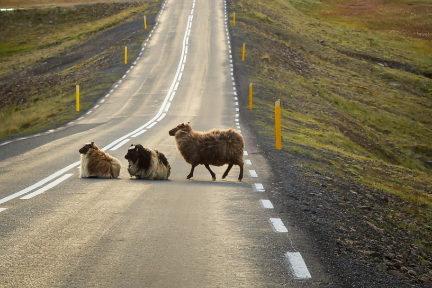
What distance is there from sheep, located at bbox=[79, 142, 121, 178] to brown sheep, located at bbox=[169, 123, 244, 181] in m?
1.70

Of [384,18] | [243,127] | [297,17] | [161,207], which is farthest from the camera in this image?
[384,18]

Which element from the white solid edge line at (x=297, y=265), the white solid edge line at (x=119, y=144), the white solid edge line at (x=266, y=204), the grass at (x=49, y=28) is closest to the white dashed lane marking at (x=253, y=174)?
the white solid edge line at (x=266, y=204)

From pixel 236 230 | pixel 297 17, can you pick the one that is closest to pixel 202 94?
pixel 236 230

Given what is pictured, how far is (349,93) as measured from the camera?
1647 inches

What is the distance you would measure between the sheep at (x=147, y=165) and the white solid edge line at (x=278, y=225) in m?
4.47

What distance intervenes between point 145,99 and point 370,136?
44.0ft

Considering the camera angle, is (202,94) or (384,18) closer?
(202,94)

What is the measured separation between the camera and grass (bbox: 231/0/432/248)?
19516 mm

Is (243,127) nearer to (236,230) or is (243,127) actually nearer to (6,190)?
(6,190)

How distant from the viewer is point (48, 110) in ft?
104

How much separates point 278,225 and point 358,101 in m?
33.7

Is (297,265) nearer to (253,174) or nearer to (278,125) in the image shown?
(253,174)

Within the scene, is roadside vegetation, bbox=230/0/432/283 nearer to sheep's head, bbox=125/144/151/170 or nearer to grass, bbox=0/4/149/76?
sheep's head, bbox=125/144/151/170

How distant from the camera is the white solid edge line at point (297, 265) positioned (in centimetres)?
575
